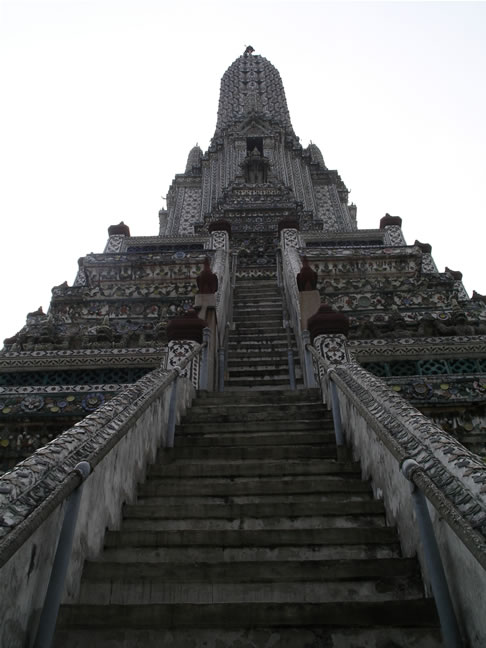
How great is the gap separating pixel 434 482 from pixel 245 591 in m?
1.27

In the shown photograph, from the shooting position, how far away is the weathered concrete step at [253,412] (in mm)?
6121

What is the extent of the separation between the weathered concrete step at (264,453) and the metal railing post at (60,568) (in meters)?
2.22

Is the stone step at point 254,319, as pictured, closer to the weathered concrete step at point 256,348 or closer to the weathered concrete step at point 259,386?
the weathered concrete step at point 256,348

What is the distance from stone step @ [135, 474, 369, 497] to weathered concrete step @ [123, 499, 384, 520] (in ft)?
0.98

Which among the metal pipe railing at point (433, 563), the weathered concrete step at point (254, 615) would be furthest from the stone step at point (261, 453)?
the weathered concrete step at point (254, 615)

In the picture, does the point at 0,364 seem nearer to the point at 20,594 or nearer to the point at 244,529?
the point at 244,529

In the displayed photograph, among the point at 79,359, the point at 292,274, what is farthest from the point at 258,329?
the point at 79,359

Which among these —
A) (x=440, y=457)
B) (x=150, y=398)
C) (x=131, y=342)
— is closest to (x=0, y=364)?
(x=131, y=342)

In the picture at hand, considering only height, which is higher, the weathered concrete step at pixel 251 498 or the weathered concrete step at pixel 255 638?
the weathered concrete step at pixel 251 498

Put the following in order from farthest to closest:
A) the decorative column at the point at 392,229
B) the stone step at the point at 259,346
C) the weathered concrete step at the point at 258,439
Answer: the decorative column at the point at 392,229 → the stone step at the point at 259,346 → the weathered concrete step at the point at 258,439

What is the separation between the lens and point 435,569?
2.64m

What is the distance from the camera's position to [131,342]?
9.80 meters

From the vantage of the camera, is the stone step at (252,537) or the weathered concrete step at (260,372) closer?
the stone step at (252,537)

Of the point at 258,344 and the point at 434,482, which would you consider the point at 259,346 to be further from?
the point at 434,482
